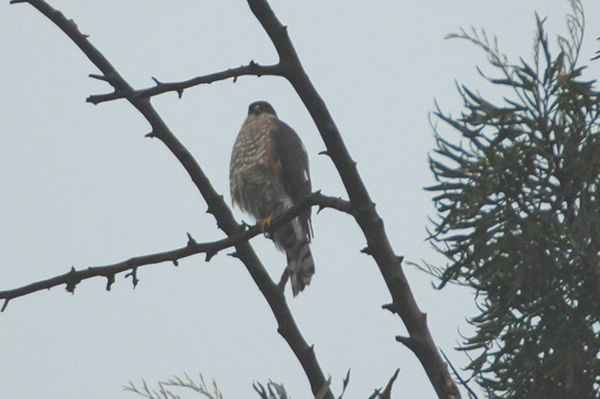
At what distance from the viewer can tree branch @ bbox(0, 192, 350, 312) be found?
7.77 ft

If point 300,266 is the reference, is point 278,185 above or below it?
above

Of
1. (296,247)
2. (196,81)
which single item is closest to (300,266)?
(296,247)

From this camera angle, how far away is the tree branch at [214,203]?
2506mm

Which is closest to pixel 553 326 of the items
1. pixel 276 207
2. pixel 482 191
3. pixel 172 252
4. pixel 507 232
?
pixel 507 232

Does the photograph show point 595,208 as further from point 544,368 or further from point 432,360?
point 432,360

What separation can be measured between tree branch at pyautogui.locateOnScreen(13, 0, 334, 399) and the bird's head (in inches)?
184

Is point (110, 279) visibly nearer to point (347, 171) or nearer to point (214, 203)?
point (214, 203)

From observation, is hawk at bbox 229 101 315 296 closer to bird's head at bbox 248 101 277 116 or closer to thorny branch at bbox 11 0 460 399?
bird's head at bbox 248 101 277 116

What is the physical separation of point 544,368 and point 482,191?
0.55 meters

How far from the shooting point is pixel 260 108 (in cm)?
752

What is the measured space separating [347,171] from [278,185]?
3856 mm

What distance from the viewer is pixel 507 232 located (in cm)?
238

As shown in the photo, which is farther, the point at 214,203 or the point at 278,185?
the point at 278,185

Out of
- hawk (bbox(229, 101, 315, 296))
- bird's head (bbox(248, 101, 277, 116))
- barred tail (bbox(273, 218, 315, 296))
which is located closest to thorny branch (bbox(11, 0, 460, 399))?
barred tail (bbox(273, 218, 315, 296))
